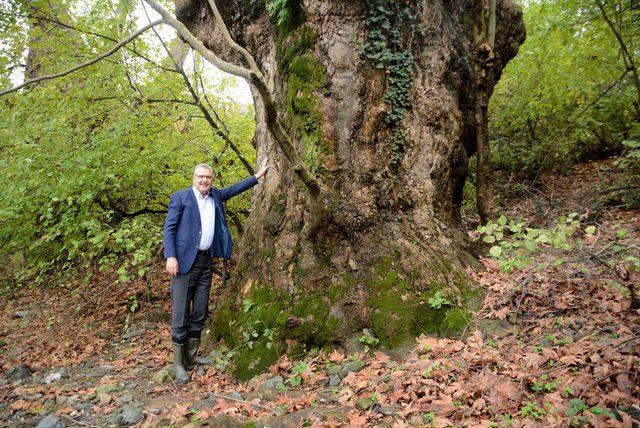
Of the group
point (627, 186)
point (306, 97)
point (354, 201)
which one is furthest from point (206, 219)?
point (627, 186)

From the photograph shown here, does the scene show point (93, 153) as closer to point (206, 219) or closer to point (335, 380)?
point (206, 219)

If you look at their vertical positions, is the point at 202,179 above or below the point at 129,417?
above

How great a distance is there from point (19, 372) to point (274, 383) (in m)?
3.50

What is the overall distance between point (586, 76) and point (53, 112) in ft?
39.8

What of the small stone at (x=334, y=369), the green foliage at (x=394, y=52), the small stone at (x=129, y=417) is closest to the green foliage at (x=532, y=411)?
the small stone at (x=334, y=369)

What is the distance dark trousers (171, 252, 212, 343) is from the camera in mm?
4262

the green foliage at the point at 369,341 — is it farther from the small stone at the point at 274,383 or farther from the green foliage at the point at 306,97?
the green foliage at the point at 306,97

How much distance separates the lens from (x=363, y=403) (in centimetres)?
310

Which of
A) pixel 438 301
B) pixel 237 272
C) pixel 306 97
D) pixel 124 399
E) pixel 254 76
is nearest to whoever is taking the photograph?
pixel 254 76

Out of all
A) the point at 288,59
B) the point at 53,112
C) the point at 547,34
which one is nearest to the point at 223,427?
the point at 288,59

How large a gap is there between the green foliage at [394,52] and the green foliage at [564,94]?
18.9 ft

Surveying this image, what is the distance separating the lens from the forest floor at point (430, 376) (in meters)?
2.64

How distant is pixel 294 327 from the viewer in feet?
13.7

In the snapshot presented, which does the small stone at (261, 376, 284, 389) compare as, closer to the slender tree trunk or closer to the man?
the man
